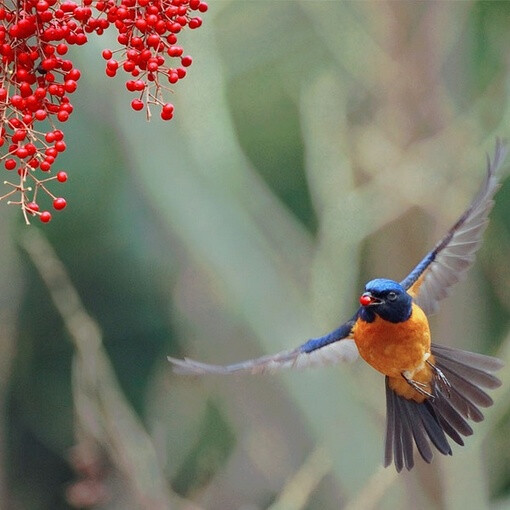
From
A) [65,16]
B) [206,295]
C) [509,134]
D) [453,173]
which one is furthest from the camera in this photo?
[206,295]

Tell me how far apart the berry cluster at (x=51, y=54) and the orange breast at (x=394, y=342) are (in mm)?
1259

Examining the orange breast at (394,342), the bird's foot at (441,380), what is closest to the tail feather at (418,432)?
the bird's foot at (441,380)

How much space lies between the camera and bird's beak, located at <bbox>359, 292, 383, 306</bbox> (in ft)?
8.54

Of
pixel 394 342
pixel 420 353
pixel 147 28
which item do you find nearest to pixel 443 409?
pixel 420 353

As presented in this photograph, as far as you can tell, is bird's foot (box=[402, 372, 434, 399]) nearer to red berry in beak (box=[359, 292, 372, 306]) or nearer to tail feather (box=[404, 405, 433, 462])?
tail feather (box=[404, 405, 433, 462])

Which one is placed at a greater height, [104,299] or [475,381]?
[475,381]

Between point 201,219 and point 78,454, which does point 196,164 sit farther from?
point 78,454

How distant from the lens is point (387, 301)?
272cm

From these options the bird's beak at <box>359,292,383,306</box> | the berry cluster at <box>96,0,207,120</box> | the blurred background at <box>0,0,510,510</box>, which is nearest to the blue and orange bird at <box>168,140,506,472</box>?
the bird's beak at <box>359,292,383,306</box>

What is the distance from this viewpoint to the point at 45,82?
5.66 feet

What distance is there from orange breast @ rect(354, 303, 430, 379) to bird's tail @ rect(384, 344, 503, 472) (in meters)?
0.17

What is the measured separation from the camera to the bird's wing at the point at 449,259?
9.45 feet

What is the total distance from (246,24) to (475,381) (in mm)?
3274

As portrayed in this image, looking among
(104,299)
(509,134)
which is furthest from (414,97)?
(104,299)
